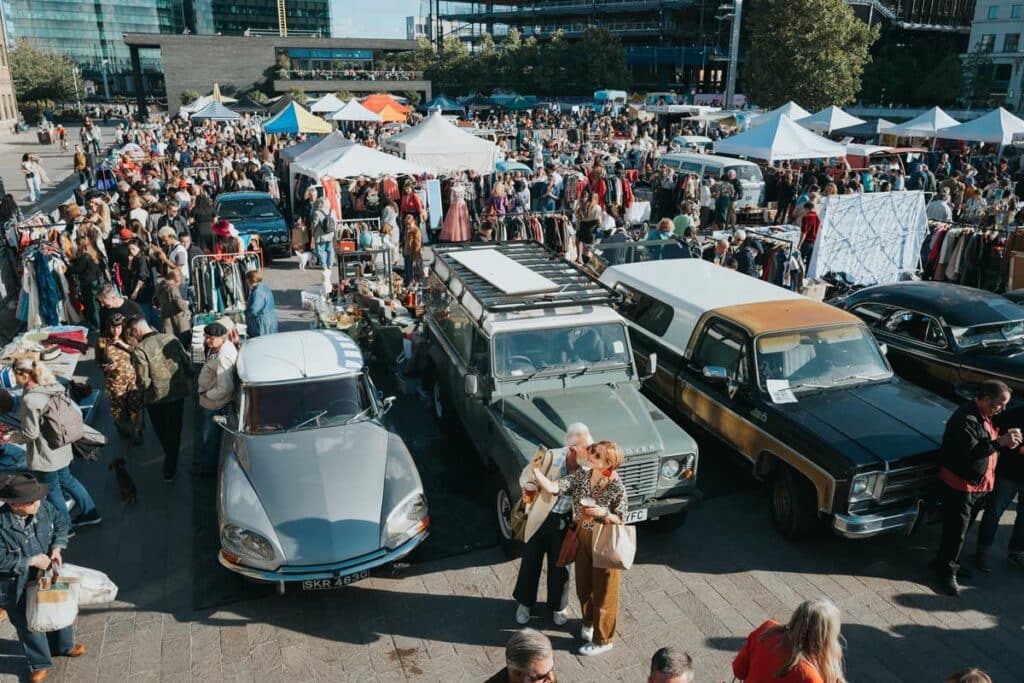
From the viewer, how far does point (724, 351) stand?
7.80m

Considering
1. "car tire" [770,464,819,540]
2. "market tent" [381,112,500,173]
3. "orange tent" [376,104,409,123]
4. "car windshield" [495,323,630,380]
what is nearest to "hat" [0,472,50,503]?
"car windshield" [495,323,630,380]

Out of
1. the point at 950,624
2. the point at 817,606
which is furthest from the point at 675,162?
the point at 817,606

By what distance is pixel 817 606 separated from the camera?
3342 mm

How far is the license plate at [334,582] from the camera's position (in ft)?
18.2

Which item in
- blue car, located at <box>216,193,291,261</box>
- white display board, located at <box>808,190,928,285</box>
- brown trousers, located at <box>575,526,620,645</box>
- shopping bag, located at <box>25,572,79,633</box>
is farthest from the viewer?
blue car, located at <box>216,193,291,261</box>

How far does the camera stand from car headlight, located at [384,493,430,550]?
5.88 metres

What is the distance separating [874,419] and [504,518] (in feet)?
11.5

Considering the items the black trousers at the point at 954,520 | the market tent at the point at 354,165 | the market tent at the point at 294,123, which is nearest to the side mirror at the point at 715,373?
the black trousers at the point at 954,520

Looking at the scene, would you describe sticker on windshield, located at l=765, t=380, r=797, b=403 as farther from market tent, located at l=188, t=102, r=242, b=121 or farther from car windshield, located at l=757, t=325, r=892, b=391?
market tent, located at l=188, t=102, r=242, b=121

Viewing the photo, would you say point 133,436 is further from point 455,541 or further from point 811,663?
point 811,663

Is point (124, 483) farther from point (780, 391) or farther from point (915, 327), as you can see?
point (915, 327)

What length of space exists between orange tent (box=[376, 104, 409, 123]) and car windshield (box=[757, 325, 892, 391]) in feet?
81.5

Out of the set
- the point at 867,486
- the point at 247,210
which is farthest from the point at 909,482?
the point at 247,210

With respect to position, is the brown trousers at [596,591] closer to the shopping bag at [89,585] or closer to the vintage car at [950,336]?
the shopping bag at [89,585]
